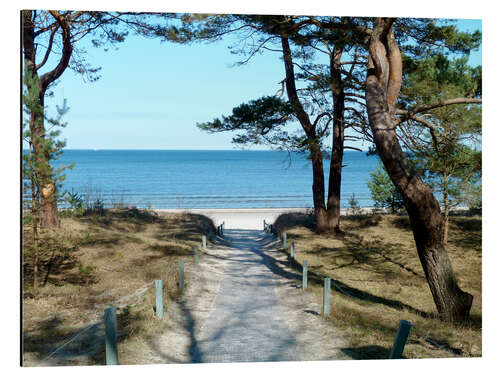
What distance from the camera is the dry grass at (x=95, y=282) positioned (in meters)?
5.55

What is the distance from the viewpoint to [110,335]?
461 centimetres

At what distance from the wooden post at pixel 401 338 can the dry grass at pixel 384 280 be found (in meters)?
0.44

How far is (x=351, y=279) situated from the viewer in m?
9.98

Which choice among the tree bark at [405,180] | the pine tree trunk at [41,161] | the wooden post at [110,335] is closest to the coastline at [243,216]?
the pine tree trunk at [41,161]

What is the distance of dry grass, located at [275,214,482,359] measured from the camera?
5.63 m

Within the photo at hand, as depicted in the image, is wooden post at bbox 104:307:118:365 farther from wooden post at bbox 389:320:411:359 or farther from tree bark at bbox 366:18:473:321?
tree bark at bbox 366:18:473:321

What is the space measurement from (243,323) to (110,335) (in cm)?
218

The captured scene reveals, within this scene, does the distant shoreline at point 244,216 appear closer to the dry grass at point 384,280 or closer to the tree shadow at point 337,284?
the dry grass at point 384,280

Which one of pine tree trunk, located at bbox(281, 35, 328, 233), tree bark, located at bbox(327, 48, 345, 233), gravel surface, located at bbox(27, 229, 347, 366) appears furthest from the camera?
tree bark, located at bbox(327, 48, 345, 233)

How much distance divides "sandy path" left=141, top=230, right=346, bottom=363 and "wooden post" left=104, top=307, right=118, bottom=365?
16.5 inches

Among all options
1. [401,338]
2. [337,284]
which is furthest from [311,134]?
[401,338]

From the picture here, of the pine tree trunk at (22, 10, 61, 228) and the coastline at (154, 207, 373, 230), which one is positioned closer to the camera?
the pine tree trunk at (22, 10, 61, 228)

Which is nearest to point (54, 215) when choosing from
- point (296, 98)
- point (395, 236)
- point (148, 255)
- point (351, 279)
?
point (148, 255)

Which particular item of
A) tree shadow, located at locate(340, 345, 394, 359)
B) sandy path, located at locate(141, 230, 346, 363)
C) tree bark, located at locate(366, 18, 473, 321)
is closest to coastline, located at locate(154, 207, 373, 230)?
sandy path, located at locate(141, 230, 346, 363)
